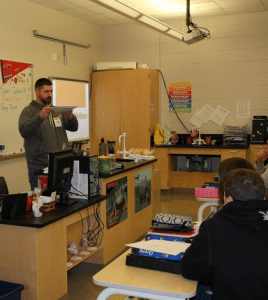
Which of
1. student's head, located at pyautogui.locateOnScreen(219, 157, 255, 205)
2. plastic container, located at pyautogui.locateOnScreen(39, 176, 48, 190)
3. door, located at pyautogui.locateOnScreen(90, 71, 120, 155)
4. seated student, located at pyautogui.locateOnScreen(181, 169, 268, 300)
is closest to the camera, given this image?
seated student, located at pyautogui.locateOnScreen(181, 169, 268, 300)

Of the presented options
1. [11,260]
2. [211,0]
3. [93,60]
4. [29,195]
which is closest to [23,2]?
[93,60]

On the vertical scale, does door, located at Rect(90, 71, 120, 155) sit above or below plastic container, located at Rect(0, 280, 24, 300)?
above

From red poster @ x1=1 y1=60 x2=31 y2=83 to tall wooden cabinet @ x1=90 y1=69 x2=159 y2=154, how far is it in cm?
211

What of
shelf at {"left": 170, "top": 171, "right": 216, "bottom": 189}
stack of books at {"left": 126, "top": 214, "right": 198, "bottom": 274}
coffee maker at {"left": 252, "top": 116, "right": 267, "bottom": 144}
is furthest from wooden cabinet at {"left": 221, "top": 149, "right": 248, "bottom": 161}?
stack of books at {"left": 126, "top": 214, "right": 198, "bottom": 274}

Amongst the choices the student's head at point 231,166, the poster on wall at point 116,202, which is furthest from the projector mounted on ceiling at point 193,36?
the student's head at point 231,166

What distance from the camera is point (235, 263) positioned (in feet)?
5.80

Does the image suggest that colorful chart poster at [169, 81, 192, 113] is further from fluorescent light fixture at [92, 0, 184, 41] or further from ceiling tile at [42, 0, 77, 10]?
ceiling tile at [42, 0, 77, 10]

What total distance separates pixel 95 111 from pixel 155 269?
19.7 feet

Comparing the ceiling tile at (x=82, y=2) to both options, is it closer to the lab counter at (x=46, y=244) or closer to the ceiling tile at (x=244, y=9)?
the ceiling tile at (x=244, y=9)

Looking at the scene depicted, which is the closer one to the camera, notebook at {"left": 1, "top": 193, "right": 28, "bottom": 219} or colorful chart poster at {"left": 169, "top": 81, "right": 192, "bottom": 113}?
notebook at {"left": 1, "top": 193, "right": 28, "bottom": 219}

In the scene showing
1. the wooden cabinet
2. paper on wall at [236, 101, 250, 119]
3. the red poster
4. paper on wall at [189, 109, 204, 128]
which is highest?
the red poster

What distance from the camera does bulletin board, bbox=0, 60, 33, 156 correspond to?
5.51 metres

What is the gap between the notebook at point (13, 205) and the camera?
294cm

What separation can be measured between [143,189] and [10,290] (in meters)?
2.51
